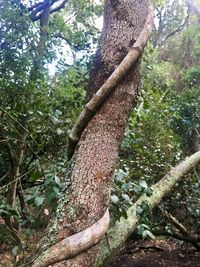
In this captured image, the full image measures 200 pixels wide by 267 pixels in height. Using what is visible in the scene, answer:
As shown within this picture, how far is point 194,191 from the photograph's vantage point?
411 centimetres

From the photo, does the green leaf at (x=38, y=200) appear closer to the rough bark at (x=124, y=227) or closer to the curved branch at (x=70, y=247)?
the curved branch at (x=70, y=247)

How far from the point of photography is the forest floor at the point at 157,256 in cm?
439

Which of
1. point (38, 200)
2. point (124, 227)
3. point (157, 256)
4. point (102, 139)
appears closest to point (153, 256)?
point (157, 256)

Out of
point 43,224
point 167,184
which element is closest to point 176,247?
point 43,224

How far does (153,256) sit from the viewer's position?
4660mm

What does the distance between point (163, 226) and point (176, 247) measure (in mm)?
1099

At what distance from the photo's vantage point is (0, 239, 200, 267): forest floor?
14.1 ft

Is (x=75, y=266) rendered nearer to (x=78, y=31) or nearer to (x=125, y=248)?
(x=125, y=248)

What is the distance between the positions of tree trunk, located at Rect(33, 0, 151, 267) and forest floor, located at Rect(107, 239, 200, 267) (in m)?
3.19

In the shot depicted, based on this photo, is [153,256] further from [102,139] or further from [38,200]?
[102,139]

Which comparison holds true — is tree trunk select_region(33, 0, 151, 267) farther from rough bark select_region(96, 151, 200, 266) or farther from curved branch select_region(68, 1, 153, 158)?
rough bark select_region(96, 151, 200, 266)

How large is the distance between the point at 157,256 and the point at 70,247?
12.8 feet

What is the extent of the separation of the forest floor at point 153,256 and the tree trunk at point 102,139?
3.11 meters

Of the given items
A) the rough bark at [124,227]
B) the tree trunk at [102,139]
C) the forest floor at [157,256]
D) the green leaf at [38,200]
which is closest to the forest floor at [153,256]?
the forest floor at [157,256]
